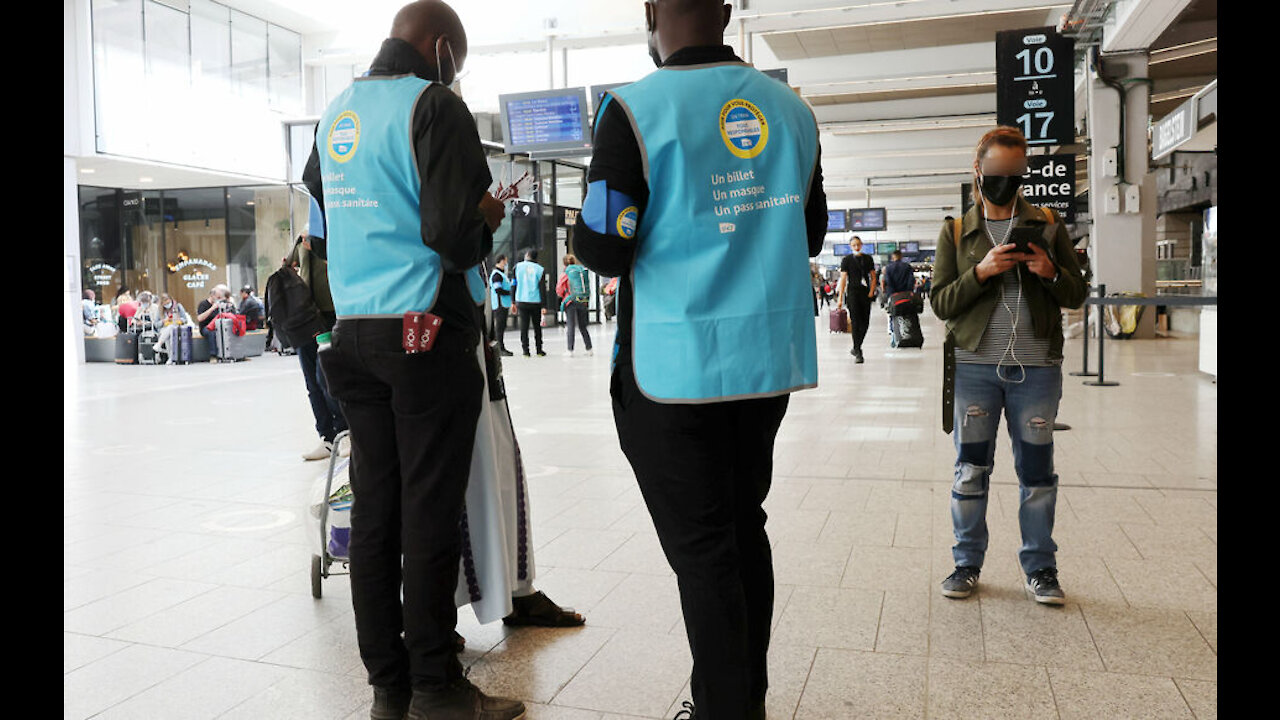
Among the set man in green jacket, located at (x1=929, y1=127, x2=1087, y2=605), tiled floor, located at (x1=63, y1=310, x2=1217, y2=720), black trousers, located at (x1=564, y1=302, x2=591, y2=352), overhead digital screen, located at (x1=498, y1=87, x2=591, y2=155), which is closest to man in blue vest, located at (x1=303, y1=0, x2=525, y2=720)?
tiled floor, located at (x1=63, y1=310, x2=1217, y2=720)

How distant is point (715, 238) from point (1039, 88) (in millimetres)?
9707

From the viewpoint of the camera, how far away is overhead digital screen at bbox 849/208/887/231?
118 ft

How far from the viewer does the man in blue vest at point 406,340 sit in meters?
2.28

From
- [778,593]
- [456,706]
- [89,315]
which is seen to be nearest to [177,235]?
[89,315]

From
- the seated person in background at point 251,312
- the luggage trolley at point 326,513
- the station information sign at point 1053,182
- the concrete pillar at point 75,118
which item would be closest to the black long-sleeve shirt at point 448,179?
the luggage trolley at point 326,513

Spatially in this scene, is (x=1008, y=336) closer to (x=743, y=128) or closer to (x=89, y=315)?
(x=743, y=128)

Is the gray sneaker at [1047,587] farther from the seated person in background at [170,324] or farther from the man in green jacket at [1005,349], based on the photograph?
the seated person in background at [170,324]

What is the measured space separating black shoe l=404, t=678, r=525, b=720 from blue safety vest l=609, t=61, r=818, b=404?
3.40 feet

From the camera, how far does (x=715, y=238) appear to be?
1.87m

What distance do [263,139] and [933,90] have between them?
1457 cm

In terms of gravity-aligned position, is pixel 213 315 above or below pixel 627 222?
below
